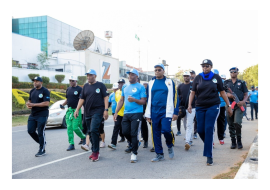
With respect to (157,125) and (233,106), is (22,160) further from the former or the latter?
(233,106)

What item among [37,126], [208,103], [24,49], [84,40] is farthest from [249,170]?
[24,49]

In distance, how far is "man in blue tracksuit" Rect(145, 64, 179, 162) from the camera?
600 cm

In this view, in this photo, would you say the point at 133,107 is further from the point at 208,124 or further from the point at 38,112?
the point at 38,112

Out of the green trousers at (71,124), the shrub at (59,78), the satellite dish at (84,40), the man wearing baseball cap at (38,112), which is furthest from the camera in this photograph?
the satellite dish at (84,40)

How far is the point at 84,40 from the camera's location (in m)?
39.7

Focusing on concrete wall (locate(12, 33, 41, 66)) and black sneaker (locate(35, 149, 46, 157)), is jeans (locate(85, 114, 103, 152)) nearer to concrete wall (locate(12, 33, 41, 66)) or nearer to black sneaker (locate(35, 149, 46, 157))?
black sneaker (locate(35, 149, 46, 157))

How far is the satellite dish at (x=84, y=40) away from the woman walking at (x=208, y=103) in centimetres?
3421

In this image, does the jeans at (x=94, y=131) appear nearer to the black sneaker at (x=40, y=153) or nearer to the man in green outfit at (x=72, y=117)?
the man in green outfit at (x=72, y=117)

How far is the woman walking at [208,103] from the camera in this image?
5723 millimetres

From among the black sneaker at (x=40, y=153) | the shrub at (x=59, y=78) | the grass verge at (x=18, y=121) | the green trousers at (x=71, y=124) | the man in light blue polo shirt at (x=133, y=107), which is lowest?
the grass verge at (x=18, y=121)

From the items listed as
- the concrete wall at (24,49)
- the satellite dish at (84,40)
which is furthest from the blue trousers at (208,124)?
the concrete wall at (24,49)

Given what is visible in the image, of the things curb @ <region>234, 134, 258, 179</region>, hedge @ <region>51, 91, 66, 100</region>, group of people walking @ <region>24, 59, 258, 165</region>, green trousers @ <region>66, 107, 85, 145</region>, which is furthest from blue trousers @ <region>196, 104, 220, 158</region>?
hedge @ <region>51, 91, 66, 100</region>

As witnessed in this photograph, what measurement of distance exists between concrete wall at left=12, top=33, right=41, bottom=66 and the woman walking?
38.2 metres

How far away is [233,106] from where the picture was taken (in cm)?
717
